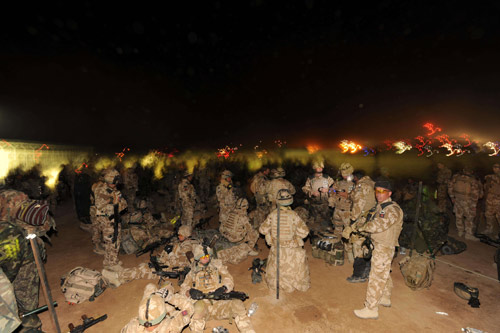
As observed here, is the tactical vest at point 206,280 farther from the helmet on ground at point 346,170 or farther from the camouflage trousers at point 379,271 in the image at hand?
the helmet on ground at point 346,170

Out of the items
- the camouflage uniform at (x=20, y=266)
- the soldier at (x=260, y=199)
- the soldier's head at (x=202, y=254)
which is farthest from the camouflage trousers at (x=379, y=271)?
the camouflage uniform at (x=20, y=266)

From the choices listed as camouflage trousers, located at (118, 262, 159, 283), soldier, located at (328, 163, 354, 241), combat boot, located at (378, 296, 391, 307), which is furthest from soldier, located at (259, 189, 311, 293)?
camouflage trousers, located at (118, 262, 159, 283)

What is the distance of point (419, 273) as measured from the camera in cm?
536

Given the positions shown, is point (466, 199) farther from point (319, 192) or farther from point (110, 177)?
point (110, 177)

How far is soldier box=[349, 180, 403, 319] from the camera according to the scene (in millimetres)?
4297

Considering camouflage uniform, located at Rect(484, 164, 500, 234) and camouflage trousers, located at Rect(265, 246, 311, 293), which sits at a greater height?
camouflage uniform, located at Rect(484, 164, 500, 234)

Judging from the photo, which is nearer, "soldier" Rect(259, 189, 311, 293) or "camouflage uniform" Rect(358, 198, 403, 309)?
"camouflage uniform" Rect(358, 198, 403, 309)

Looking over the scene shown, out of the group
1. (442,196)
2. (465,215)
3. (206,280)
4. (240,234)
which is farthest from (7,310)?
(442,196)

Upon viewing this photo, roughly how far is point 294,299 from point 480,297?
13.9 ft

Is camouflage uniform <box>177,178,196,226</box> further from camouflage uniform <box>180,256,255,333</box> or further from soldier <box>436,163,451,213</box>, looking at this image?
soldier <box>436,163,451,213</box>

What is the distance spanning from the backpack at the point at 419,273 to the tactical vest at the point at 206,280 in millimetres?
4629

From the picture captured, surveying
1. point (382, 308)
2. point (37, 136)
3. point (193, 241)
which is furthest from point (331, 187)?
point (37, 136)

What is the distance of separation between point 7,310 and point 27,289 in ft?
7.94

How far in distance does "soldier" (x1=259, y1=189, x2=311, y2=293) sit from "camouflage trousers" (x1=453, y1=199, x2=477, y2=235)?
23.9 ft
